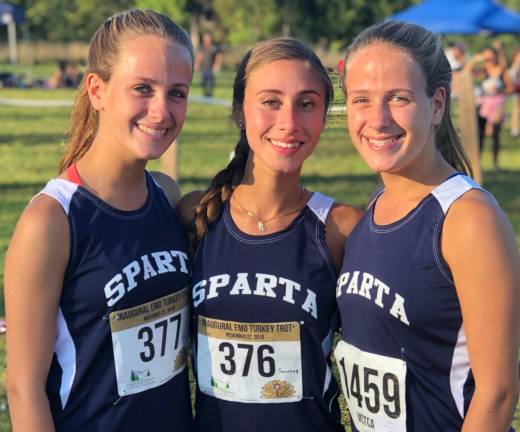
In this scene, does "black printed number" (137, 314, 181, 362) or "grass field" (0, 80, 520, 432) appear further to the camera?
"grass field" (0, 80, 520, 432)

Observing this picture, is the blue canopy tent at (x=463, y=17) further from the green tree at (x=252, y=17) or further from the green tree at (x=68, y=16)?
the green tree at (x=68, y=16)

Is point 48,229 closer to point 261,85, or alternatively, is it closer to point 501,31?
point 261,85

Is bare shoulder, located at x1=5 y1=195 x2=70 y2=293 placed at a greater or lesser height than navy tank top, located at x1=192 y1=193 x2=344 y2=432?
greater

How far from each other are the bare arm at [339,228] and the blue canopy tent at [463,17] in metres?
17.8

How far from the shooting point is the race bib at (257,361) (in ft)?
9.62

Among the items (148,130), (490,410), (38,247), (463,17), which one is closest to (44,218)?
(38,247)

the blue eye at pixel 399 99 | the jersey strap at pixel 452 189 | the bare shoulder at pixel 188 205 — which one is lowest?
the bare shoulder at pixel 188 205

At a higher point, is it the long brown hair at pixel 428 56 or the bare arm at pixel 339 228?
the long brown hair at pixel 428 56

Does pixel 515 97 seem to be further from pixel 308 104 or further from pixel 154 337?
pixel 154 337

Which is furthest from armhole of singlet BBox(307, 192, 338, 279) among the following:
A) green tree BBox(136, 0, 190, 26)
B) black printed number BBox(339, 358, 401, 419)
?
green tree BBox(136, 0, 190, 26)

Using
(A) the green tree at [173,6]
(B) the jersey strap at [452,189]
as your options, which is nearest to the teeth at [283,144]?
(B) the jersey strap at [452,189]

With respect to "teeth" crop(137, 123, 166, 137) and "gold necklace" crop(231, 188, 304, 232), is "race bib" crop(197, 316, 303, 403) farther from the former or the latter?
"teeth" crop(137, 123, 166, 137)

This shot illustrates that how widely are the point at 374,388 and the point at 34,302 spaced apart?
1014 mm

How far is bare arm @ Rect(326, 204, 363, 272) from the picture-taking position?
305 cm
